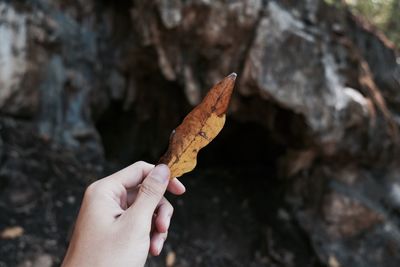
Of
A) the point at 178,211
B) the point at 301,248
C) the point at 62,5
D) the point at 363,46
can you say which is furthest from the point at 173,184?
the point at 363,46

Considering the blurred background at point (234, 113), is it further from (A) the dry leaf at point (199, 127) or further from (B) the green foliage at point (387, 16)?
(A) the dry leaf at point (199, 127)

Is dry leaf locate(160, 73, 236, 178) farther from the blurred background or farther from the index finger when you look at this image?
the blurred background

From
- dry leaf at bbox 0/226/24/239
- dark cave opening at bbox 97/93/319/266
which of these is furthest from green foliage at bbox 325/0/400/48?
dry leaf at bbox 0/226/24/239

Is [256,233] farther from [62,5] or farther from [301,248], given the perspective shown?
[62,5]

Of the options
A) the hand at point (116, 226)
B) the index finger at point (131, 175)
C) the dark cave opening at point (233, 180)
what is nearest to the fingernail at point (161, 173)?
the hand at point (116, 226)

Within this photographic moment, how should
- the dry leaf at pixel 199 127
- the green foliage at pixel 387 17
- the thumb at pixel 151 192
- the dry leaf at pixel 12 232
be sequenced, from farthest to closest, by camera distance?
the green foliage at pixel 387 17 → the dry leaf at pixel 12 232 → the thumb at pixel 151 192 → the dry leaf at pixel 199 127

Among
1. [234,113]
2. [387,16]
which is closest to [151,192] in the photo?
[234,113]
